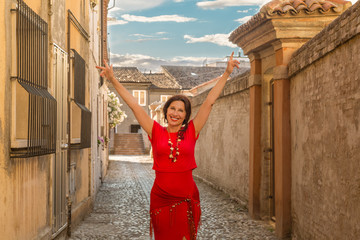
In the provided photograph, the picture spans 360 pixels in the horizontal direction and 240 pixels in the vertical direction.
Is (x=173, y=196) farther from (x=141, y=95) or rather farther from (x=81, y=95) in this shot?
(x=141, y=95)

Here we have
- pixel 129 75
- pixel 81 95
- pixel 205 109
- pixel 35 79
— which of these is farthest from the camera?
pixel 129 75

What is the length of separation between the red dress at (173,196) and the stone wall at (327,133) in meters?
2.15

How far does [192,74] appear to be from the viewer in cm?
5834

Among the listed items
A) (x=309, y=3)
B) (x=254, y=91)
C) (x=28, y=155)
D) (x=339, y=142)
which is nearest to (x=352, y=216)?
(x=339, y=142)

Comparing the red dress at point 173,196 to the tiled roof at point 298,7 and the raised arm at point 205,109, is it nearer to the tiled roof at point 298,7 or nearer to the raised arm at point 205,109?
the raised arm at point 205,109

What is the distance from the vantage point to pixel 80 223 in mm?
9477

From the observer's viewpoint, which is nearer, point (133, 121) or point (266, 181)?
point (266, 181)

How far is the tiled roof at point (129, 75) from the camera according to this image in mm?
52688

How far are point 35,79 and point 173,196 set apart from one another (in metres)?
2.73

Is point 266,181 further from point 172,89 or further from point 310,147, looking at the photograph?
point 172,89

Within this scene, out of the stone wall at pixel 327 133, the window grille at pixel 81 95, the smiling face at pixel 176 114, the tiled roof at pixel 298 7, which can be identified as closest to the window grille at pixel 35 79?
the smiling face at pixel 176 114

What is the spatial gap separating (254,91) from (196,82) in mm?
46384

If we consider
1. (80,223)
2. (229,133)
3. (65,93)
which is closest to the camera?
(65,93)

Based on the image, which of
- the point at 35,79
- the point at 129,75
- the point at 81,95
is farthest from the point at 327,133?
the point at 129,75
